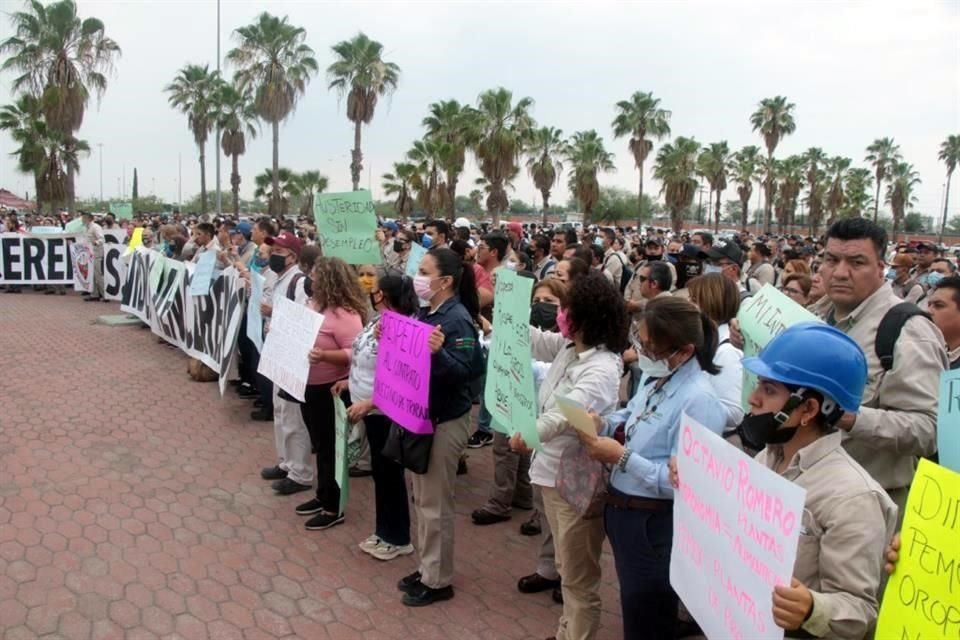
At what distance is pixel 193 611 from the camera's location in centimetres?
388

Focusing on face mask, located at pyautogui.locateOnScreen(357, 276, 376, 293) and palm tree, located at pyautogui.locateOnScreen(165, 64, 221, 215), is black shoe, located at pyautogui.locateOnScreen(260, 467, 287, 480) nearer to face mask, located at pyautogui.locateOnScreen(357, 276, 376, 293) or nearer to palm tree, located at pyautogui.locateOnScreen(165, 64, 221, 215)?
face mask, located at pyautogui.locateOnScreen(357, 276, 376, 293)

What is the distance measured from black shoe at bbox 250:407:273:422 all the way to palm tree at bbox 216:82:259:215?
37697 millimetres

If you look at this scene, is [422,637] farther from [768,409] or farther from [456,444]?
[768,409]

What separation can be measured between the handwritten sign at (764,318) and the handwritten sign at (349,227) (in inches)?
135

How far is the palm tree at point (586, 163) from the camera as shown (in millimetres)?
49031

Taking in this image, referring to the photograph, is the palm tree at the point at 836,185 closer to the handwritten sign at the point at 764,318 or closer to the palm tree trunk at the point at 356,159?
the palm tree trunk at the point at 356,159

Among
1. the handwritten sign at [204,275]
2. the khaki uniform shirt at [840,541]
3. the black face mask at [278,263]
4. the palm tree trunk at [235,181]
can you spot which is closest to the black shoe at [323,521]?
the black face mask at [278,263]

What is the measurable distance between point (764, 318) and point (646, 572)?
1.31m

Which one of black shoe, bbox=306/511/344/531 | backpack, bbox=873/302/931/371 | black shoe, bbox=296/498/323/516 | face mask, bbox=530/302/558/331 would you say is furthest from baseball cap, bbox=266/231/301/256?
backpack, bbox=873/302/931/371

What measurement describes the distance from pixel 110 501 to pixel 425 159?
120 feet

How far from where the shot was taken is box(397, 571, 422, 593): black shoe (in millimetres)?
4137

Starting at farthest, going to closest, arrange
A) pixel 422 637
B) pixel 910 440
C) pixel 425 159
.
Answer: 1. pixel 425 159
2. pixel 422 637
3. pixel 910 440

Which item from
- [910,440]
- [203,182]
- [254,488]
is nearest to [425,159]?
[203,182]

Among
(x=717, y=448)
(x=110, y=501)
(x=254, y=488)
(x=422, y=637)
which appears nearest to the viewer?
(x=717, y=448)
